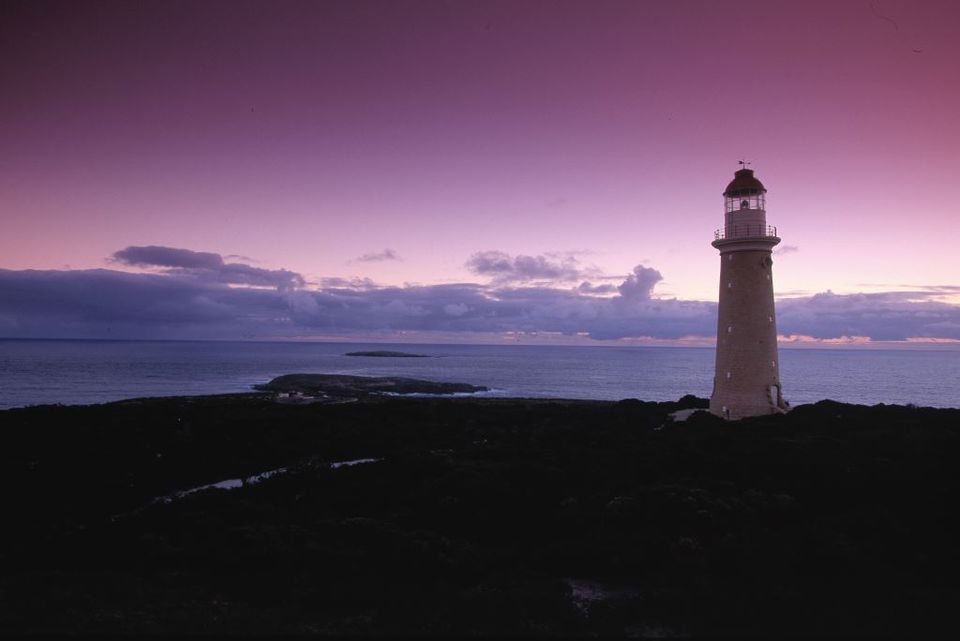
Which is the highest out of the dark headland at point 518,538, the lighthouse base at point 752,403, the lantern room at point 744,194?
the lantern room at point 744,194

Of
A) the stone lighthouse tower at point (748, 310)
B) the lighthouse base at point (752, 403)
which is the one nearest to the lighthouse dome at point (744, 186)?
the stone lighthouse tower at point (748, 310)

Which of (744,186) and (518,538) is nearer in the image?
(518,538)

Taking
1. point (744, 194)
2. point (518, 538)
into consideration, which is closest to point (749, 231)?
point (744, 194)

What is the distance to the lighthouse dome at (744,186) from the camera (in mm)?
21859

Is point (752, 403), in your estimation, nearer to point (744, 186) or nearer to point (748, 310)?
point (748, 310)

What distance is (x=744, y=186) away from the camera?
2206 centimetres

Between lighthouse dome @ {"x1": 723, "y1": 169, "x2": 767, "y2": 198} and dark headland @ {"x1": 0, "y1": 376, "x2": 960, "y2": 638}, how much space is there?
8.61m

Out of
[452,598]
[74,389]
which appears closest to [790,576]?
[452,598]

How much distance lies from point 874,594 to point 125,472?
19.0m

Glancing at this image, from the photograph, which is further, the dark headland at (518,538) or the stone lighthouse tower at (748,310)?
the stone lighthouse tower at (748,310)

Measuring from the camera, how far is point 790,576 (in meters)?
8.81

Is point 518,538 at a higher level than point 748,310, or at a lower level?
lower

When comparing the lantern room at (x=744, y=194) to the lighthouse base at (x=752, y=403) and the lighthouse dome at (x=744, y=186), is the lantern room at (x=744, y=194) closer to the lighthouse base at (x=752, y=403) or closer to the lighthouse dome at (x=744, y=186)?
the lighthouse dome at (x=744, y=186)

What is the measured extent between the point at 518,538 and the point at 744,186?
16995mm
